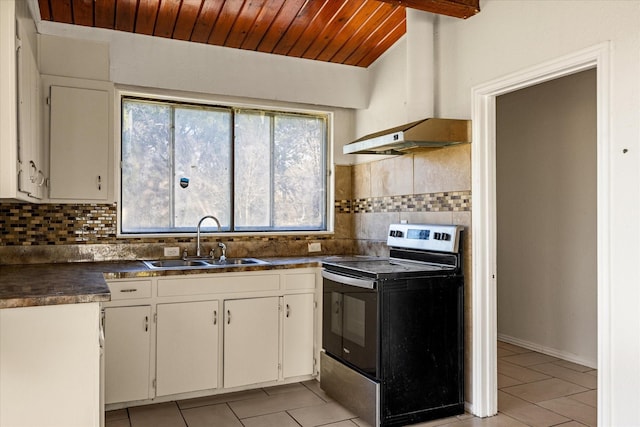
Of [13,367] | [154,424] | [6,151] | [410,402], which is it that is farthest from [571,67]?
[154,424]

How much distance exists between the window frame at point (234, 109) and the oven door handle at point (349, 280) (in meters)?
0.90

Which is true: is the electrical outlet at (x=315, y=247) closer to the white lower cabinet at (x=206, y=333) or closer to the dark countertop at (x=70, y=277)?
the dark countertop at (x=70, y=277)

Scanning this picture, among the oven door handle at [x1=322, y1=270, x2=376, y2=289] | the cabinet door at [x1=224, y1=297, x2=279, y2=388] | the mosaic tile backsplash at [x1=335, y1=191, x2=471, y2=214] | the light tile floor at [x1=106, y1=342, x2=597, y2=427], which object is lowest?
the light tile floor at [x1=106, y1=342, x2=597, y2=427]

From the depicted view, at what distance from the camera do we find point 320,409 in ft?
10.0

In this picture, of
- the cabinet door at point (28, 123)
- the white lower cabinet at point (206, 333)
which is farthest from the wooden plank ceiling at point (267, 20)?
the white lower cabinet at point (206, 333)

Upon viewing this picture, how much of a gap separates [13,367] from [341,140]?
3.07 m

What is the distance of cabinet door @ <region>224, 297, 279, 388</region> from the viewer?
324 centimetres

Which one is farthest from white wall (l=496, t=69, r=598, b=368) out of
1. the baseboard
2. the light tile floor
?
the light tile floor

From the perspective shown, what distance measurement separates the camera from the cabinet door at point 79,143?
307cm

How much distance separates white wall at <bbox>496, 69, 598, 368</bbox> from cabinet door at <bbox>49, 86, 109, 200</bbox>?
133 inches

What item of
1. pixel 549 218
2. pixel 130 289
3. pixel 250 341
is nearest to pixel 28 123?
pixel 130 289

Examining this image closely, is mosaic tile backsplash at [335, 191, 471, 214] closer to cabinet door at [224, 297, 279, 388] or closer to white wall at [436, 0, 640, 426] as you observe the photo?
white wall at [436, 0, 640, 426]

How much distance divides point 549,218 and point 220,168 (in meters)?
2.76

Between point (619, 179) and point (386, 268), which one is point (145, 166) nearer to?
point (386, 268)
